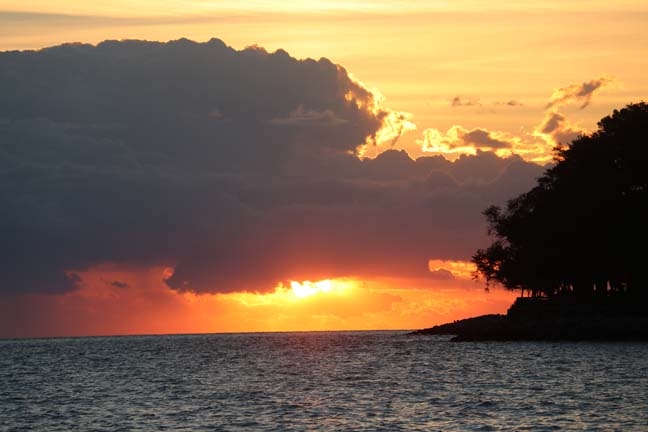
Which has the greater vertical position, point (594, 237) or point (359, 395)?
point (594, 237)

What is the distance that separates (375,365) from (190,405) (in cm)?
4887

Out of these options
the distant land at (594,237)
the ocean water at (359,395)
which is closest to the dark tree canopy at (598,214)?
the distant land at (594,237)

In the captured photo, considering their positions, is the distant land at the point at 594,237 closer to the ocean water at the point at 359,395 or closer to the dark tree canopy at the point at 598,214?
the dark tree canopy at the point at 598,214

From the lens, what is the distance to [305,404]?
255 feet

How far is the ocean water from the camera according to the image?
66.1m

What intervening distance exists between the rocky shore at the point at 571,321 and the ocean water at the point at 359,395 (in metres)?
9.51

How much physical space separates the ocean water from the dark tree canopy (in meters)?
20.0

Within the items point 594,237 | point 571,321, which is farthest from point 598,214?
point 571,321

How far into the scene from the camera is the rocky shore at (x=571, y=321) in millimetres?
145125

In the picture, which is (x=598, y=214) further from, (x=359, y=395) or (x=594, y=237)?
(x=359, y=395)

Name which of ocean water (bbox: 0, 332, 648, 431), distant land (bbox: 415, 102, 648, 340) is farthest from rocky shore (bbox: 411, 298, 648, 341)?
ocean water (bbox: 0, 332, 648, 431)

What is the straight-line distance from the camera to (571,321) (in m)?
152

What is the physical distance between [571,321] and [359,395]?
245ft

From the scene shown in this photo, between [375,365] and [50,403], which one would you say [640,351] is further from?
[50,403]
